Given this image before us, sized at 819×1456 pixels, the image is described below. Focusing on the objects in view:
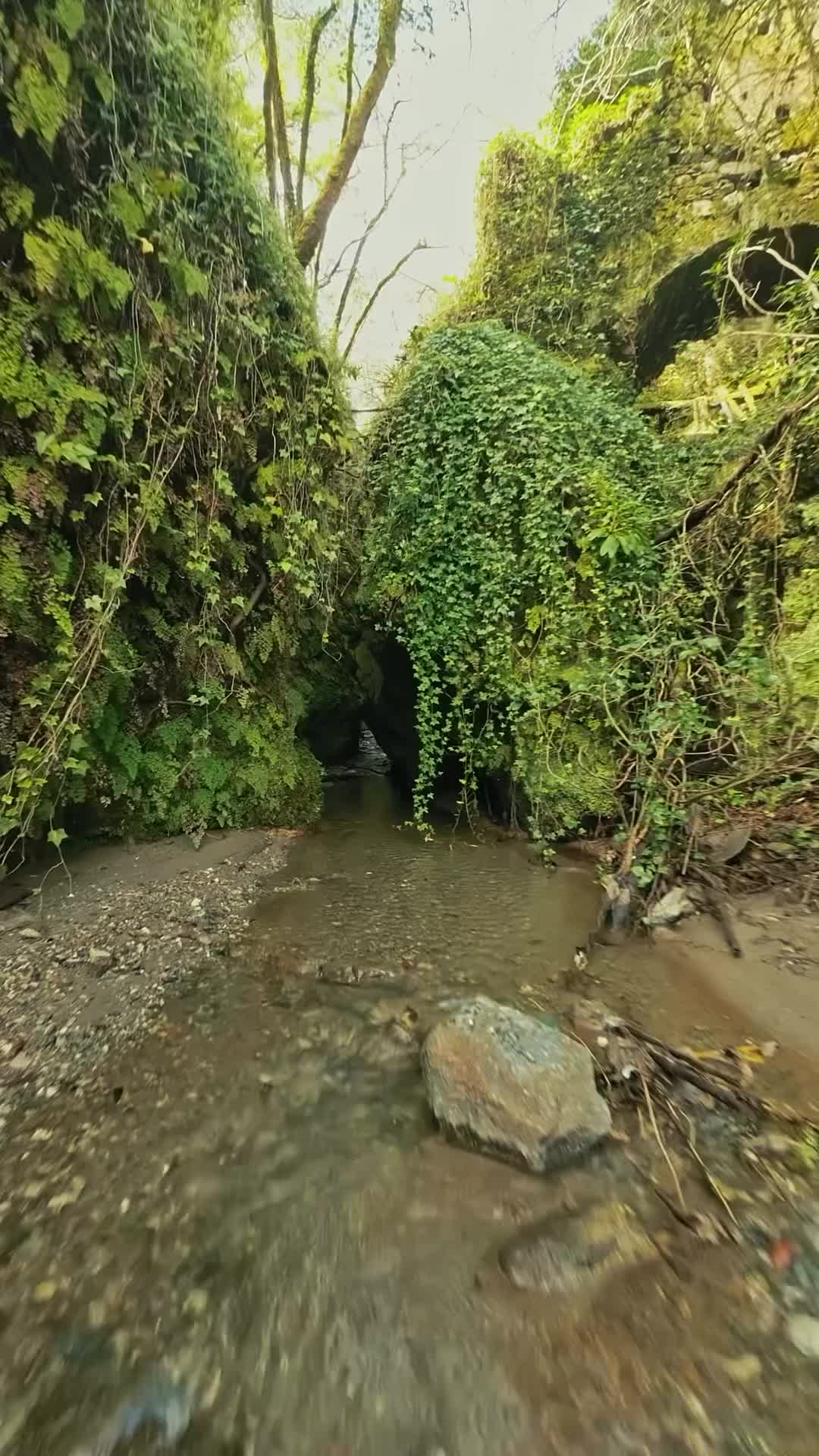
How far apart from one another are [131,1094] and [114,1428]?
1.43 meters

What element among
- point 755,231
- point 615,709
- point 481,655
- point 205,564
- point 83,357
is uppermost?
point 755,231

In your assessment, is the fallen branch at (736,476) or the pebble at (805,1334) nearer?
A: the pebble at (805,1334)

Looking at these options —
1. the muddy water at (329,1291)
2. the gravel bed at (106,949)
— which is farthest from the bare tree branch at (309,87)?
the muddy water at (329,1291)

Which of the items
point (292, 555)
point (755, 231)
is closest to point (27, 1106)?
point (292, 555)

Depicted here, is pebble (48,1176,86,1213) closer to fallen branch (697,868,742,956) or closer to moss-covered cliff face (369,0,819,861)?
fallen branch (697,868,742,956)

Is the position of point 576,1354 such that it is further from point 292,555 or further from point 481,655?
point 292,555

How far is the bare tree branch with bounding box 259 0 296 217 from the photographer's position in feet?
22.5

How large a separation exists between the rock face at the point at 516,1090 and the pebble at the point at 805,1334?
0.84 meters

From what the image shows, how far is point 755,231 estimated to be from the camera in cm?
688

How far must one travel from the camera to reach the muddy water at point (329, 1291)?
5.89 feet

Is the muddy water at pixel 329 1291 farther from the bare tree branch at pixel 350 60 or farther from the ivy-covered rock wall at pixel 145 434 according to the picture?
the bare tree branch at pixel 350 60

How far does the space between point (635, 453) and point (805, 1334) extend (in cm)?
662

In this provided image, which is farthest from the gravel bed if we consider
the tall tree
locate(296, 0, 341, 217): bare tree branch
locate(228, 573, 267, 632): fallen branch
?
locate(296, 0, 341, 217): bare tree branch

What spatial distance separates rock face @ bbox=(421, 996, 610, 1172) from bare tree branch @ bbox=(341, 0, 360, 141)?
1033 cm
